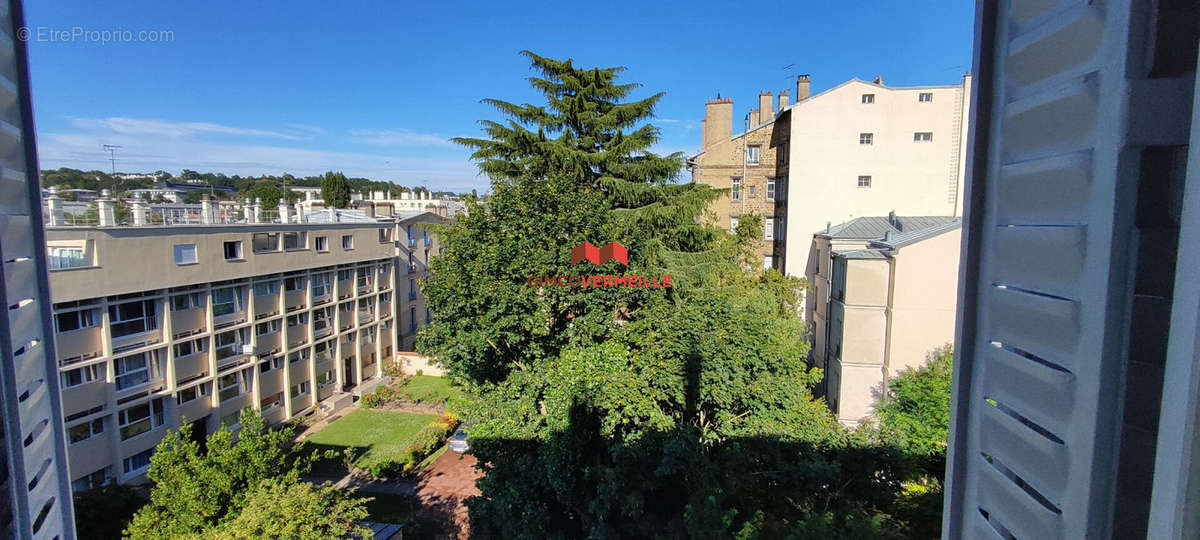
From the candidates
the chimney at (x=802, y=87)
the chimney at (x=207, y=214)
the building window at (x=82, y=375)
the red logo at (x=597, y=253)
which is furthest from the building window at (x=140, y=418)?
the chimney at (x=802, y=87)

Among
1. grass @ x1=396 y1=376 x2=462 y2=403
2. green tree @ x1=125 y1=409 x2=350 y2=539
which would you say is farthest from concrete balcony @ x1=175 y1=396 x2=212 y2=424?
green tree @ x1=125 y1=409 x2=350 y2=539

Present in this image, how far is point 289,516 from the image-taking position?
312 inches

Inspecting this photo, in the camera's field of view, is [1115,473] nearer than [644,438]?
Yes

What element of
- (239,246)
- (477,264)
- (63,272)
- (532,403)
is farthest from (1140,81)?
(239,246)

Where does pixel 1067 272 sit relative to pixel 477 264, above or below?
above

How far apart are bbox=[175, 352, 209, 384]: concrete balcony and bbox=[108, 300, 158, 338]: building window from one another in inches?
54.7

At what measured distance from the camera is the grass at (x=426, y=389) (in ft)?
77.4

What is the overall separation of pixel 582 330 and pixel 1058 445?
941 centimetres

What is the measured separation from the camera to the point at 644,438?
28.0ft

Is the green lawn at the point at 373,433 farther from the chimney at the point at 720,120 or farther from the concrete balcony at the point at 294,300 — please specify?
the chimney at the point at 720,120

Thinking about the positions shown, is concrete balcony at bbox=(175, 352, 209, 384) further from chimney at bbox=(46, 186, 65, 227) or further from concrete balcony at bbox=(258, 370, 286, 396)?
chimney at bbox=(46, 186, 65, 227)

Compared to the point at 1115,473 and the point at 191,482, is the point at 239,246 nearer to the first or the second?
the point at 191,482

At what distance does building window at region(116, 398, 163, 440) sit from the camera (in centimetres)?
1482

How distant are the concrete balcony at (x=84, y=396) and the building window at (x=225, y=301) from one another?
12.1 feet
